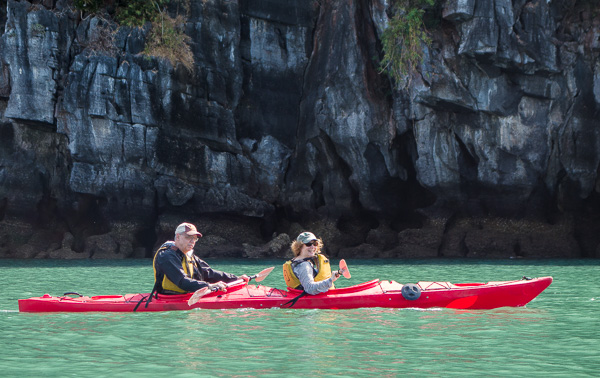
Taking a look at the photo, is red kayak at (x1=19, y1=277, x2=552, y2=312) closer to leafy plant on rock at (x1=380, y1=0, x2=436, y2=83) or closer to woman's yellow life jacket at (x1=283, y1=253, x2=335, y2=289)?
woman's yellow life jacket at (x1=283, y1=253, x2=335, y2=289)

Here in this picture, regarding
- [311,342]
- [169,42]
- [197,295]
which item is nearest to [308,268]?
[197,295]

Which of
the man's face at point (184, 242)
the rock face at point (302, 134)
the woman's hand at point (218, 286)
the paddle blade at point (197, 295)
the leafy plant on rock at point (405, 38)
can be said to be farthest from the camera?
the rock face at point (302, 134)

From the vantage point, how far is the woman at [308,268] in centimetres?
850

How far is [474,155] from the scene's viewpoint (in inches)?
875

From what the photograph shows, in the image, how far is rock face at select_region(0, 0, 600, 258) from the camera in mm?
21234

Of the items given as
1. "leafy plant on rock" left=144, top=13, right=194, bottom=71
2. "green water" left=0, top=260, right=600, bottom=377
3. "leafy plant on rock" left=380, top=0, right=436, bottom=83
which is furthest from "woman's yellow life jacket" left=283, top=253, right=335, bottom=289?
"leafy plant on rock" left=144, top=13, right=194, bottom=71

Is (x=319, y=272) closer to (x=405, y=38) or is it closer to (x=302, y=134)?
(x=405, y=38)

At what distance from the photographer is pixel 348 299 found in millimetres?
8750

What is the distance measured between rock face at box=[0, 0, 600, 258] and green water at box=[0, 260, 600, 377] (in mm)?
12081

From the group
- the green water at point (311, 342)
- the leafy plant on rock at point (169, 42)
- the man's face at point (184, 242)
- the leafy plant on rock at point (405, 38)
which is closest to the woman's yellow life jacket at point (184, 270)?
the man's face at point (184, 242)

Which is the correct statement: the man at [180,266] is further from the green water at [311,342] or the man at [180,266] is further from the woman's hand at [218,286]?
the green water at [311,342]

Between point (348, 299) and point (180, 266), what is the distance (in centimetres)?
219

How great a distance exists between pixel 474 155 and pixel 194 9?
1082 centimetres

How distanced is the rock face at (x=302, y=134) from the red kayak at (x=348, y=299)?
13.0 metres
